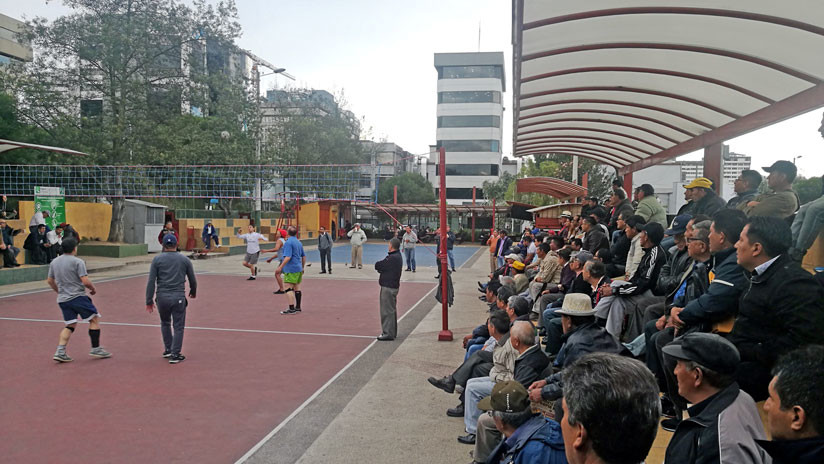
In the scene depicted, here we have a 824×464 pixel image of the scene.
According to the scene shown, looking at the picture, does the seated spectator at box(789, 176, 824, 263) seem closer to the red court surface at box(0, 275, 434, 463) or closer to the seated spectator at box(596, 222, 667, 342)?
the seated spectator at box(596, 222, 667, 342)

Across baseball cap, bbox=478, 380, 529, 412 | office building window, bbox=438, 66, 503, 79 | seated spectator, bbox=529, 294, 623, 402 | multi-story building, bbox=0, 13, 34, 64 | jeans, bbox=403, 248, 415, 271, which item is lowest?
jeans, bbox=403, 248, 415, 271

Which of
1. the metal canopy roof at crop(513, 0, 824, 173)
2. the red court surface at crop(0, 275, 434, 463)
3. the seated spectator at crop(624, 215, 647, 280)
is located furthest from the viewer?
the seated spectator at crop(624, 215, 647, 280)

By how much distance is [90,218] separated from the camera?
1000 inches

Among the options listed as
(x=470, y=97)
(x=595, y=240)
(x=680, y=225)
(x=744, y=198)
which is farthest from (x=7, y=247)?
(x=470, y=97)

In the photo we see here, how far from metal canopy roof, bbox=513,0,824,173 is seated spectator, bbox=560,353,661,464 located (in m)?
4.42

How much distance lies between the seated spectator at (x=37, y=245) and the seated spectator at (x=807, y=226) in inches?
752

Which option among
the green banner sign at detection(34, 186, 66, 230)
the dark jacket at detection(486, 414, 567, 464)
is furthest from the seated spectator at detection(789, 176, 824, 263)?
the green banner sign at detection(34, 186, 66, 230)

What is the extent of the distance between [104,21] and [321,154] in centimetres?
1938

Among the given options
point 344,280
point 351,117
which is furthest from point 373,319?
point 351,117

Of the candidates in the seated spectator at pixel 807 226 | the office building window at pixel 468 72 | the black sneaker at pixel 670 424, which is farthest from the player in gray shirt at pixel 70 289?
the office building window at pixel 468 72

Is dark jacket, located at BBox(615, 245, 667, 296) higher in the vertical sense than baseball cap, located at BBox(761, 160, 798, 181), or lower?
lower

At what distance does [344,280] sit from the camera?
17.3 meters

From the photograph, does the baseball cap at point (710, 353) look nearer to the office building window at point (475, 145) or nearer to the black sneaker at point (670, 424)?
the black sneaker at point (670, 424)

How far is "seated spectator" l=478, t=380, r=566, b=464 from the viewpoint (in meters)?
2.56
